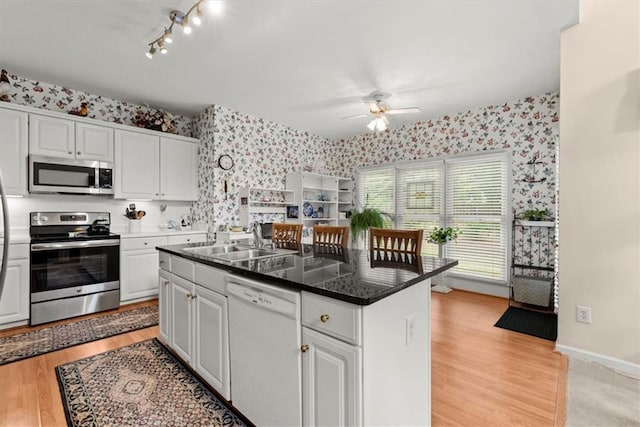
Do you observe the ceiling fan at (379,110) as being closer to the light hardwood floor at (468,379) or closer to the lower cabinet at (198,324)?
the light hardwood floor at (468,379)

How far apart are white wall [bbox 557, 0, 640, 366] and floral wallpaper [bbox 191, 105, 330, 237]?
380cm

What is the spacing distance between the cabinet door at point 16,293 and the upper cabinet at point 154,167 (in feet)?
3.87

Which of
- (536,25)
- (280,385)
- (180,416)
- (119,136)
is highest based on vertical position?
(536,25)

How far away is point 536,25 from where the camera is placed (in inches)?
97.2

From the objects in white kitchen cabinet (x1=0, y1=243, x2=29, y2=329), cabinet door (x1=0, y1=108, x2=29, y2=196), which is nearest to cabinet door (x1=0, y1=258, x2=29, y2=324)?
white kitchen cabinet (x1=0, y1=243, x2=29, y2=329)

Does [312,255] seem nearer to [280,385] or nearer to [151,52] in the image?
[280,385]

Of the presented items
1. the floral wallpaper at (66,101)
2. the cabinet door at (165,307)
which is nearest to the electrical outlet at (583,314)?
the cabinet door at (165,307)

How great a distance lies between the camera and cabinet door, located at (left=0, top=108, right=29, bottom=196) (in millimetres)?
3090

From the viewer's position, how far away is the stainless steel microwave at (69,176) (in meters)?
3.26

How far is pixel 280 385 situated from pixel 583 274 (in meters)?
2.61

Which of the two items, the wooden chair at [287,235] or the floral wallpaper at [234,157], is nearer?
the wooden chair at [287,235]

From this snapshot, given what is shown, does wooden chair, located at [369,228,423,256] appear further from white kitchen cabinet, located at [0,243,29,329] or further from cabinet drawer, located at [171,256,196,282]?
white kitchen cabinet, located at [0,243,29,329]

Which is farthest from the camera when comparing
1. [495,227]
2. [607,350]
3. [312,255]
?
[495,227]

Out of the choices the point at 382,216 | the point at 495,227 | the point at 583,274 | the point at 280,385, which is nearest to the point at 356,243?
the point at 382,216
